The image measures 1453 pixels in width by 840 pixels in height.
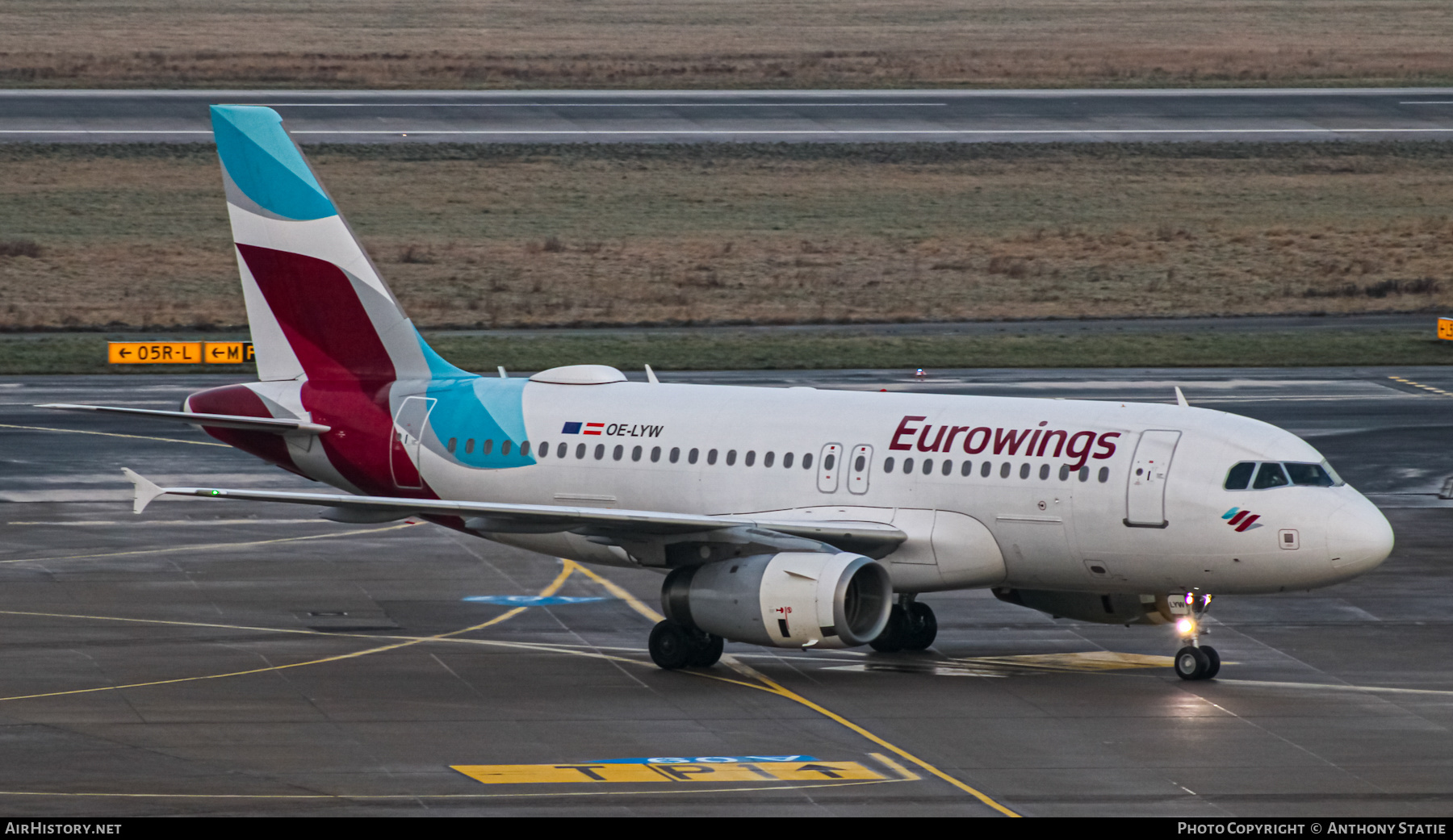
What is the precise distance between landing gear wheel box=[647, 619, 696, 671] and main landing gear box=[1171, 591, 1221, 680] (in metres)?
7.33

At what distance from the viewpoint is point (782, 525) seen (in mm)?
31531

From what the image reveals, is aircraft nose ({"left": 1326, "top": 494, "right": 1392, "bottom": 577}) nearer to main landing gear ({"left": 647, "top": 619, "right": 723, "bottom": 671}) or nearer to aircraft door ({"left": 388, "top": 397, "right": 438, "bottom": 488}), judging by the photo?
main landing gear ({"left": 647, "top": 619, "right": 723, "bottom": 671})

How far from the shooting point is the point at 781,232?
8838cm

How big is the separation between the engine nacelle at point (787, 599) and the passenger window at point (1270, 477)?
18.2 feet

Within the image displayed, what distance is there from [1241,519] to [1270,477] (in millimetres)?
844

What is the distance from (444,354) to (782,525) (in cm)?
3524

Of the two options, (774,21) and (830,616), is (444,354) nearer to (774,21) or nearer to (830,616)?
(830,616)

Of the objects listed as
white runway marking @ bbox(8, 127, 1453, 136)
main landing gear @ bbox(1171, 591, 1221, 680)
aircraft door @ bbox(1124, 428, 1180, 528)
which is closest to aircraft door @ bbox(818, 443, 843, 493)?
aircraft door @ bbox(1124, 428, 1180, 528)

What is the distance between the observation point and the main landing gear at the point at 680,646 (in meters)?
31.7

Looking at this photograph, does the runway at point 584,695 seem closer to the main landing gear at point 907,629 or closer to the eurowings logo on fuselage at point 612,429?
the main landing gear at point 907,629

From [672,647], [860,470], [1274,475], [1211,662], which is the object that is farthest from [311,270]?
[1274,475]

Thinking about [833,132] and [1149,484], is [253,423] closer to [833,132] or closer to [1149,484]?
[1149,484]
